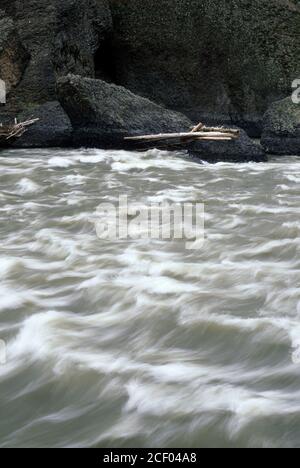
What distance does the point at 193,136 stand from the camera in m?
10.1

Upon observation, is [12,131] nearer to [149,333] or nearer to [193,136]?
[193,136]

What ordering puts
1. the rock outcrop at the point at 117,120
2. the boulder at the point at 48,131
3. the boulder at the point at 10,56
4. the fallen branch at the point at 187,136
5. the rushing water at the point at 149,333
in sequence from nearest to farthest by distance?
the rushing water at the point at 149,333
the fallen branch at the point at 187,136
the rock outcrop at the point at 117,120
the boulder at the point at 48,131
the boulder at the point at 10,56

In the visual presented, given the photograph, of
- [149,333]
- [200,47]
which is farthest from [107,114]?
[149,333]

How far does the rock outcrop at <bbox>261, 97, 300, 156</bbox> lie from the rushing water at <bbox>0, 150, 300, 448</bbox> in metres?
4.56

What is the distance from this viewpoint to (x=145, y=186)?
26.4ft

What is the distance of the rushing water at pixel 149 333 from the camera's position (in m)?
2.74

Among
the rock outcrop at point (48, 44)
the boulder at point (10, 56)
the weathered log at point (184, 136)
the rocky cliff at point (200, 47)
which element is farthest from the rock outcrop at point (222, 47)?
the weathered log at point (184, 136)

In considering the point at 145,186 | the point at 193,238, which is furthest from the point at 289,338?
the point at 145,186

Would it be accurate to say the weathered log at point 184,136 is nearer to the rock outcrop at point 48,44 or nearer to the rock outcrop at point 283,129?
the rock outcrop at point 283,129

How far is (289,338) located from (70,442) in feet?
4.83

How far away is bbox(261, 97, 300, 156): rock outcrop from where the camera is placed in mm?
10656

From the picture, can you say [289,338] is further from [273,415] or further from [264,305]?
[273,415]

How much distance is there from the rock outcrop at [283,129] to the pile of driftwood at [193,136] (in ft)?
3.90
